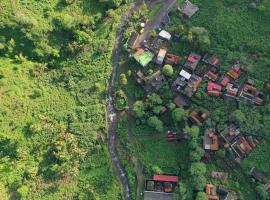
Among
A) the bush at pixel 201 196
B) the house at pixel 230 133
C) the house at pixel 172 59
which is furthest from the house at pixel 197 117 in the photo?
the bush at pixel 201 196

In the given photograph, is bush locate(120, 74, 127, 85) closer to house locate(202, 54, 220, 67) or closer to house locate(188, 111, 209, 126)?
house locate(188, 111, 209, 126)


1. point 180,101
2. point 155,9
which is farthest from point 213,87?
point 155,9

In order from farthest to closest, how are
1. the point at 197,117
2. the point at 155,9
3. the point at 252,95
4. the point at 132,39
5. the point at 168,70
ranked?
the point at 155,9
the point at 132,39
the point at 168,70
the point at 197,117
the point at 252,95

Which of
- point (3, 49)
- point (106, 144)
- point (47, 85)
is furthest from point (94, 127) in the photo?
point (3, 49)

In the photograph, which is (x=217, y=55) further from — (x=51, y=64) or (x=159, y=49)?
(x=51, y=64)

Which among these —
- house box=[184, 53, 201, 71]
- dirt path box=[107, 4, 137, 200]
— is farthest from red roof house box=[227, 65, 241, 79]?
dirt path box=[107, 4, 137, 200]

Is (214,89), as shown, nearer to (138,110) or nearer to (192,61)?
(192,61)
